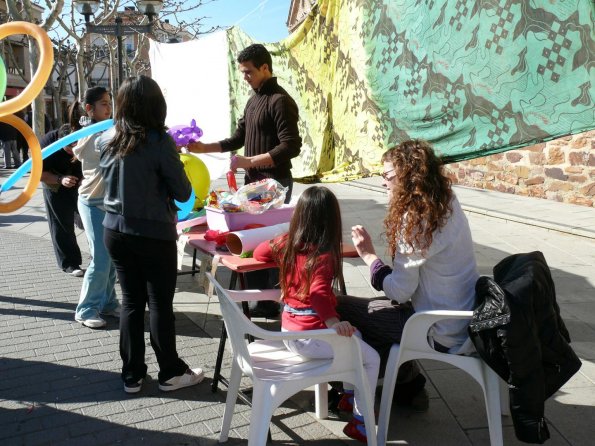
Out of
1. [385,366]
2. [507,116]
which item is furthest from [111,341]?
[507,116]

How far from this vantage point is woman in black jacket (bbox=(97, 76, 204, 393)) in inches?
125

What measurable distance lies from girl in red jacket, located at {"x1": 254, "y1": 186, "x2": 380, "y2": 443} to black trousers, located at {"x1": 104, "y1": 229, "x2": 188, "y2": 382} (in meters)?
0.73

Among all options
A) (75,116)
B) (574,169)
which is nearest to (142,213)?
(75,116)

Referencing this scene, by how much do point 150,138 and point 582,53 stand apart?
2.07 metres

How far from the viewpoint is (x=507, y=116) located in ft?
6.72

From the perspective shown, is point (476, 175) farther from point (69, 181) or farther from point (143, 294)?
point (143, 294)

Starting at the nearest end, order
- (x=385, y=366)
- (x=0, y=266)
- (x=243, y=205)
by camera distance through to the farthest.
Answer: (x=385, y=366) → (x=243, y=205) → (x=0, y=266)

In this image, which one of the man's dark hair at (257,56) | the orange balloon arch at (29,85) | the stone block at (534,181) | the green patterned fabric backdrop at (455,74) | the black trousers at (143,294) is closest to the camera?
the green patterned fabric backdrop at (455,74)

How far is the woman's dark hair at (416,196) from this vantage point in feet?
8.79

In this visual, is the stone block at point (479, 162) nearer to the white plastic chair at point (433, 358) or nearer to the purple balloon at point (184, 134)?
the purple balloon at point (184, 134)

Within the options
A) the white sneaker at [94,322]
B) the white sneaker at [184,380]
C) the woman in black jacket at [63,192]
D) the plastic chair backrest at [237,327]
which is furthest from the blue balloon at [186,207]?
the plastic chair backrest at [237,327]

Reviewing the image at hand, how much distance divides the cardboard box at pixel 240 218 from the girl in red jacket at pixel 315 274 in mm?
807

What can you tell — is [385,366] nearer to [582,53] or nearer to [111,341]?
[582,53]

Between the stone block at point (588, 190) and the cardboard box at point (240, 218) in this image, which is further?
the stone block at point (588, 190)
